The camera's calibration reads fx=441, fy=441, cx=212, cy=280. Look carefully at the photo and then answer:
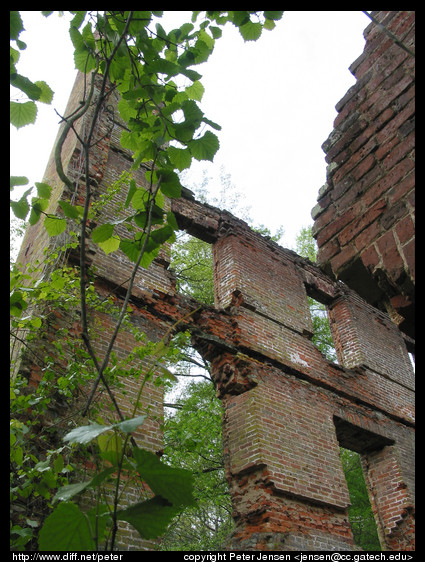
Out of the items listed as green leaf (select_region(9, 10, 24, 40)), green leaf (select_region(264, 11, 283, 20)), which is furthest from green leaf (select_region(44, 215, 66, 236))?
green leaf (select_region(264, 11, 283, 20))

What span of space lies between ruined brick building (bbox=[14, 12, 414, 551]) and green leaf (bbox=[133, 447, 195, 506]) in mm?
1255

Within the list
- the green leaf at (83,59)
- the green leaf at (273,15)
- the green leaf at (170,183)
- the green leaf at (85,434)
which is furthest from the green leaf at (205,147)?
the green leaf at (85,434)

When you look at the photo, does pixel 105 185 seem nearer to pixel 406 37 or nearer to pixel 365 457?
pixel 406 37

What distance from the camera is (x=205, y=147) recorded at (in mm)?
2662

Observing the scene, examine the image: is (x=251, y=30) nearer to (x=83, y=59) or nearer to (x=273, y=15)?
(x=273, y=15)

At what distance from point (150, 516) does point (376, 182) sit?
1.90 metres

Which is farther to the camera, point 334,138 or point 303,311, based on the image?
point 303,311

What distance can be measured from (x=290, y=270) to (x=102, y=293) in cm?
493

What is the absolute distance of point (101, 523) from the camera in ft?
5.06

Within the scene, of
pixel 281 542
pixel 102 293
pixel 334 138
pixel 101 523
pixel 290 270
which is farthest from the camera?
pixel 290 270

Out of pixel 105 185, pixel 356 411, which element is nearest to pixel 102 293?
pixel 105 185

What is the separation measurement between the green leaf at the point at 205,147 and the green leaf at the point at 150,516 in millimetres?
1933

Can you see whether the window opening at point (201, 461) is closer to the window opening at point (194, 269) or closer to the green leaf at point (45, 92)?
the window opening at point (194, 269)

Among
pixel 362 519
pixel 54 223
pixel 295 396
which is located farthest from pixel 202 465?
pixel 54 223
